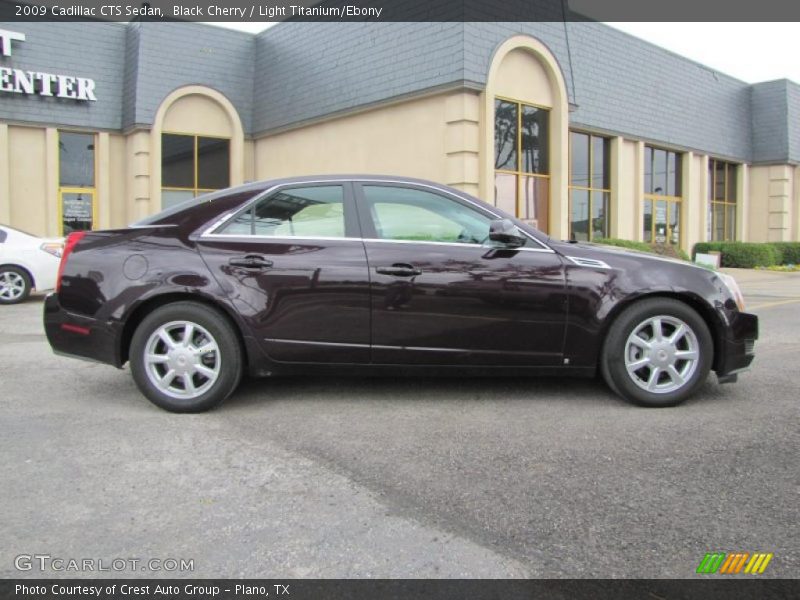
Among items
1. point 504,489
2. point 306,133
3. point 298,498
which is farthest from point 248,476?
point 306,133

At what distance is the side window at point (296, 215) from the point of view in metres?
4.61

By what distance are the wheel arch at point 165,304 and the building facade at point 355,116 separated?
10.00 meters

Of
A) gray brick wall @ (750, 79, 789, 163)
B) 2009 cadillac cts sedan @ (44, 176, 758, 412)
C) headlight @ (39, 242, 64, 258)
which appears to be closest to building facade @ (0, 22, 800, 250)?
gray brick wall @ (750, 79, 789, 163)

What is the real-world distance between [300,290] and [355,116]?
12.8m

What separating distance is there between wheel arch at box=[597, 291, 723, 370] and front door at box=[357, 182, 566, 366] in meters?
0.32

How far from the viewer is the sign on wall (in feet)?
54.8

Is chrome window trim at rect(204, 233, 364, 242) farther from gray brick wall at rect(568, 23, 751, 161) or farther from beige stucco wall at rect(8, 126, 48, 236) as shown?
beige stucco wall at rect(8, 126, 48, 236)

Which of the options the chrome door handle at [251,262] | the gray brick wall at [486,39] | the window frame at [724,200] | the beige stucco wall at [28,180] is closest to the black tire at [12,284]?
the beige stucco wall at [28,180]

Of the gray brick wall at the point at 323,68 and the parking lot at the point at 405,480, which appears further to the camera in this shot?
the gray brick wall at the point at 323,68

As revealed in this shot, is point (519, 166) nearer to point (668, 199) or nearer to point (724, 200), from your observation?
point (668, 199)

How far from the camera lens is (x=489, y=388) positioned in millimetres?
5078

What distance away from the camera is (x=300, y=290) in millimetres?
4445

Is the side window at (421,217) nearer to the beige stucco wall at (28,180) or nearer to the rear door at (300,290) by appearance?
the rear door at (300,290)

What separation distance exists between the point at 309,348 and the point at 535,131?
41.7ft
